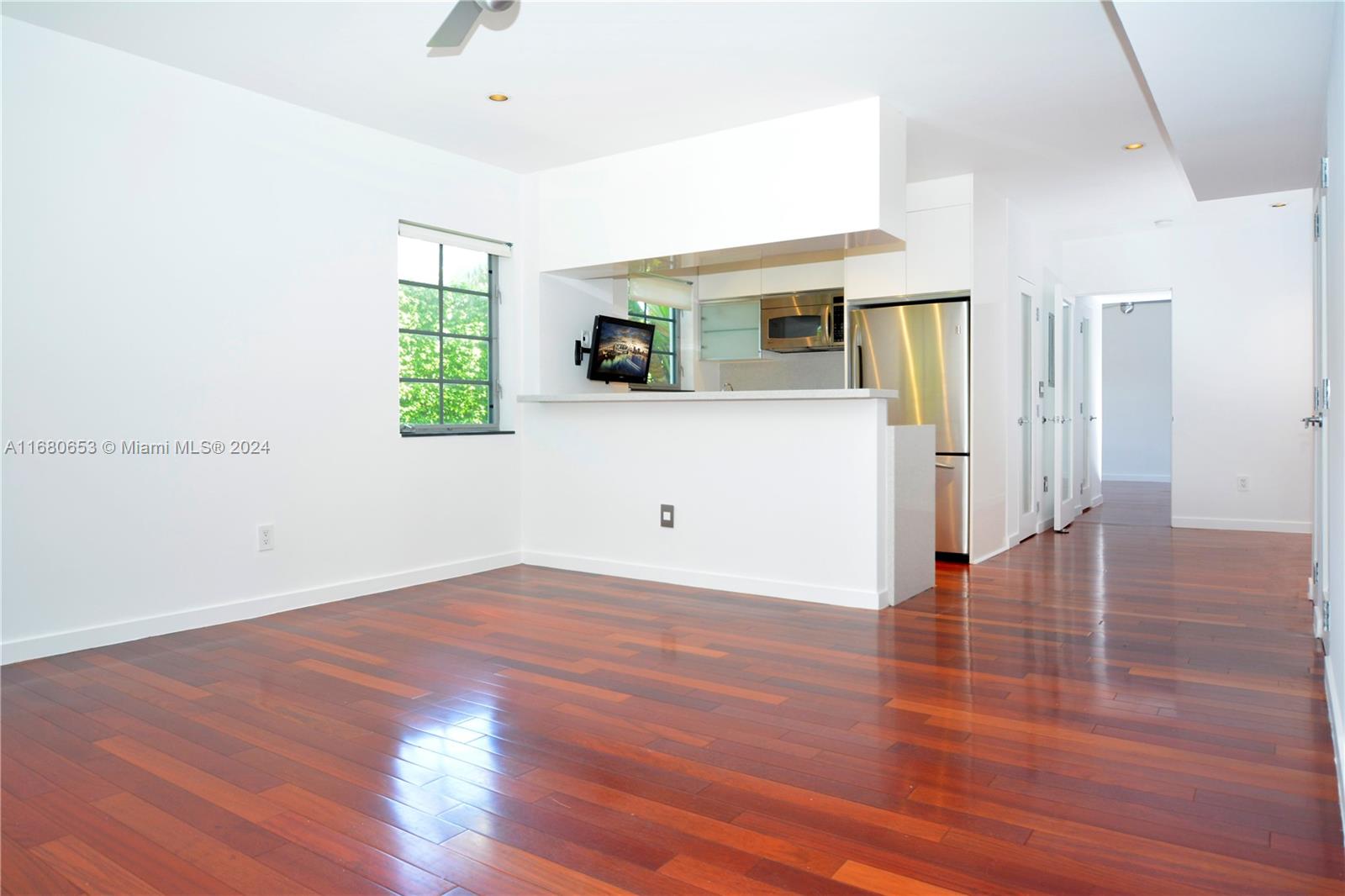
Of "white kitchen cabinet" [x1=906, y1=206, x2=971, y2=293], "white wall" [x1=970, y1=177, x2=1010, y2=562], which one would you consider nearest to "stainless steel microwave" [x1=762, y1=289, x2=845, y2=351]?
"white kitchen cabinet" [x1=906, y1=206, x2=971, y2=293]

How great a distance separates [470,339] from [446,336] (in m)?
0.18

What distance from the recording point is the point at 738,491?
4.70 m

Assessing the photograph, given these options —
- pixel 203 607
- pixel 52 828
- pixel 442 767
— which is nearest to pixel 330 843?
pixel 442 767

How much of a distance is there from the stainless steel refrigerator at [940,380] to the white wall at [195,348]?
2948 mm

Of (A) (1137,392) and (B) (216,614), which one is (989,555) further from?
(A) (1137,392)

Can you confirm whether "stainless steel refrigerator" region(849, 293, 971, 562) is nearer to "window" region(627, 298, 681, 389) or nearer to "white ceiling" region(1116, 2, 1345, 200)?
"white ceiling" region(1116, 2, 1345, 200)

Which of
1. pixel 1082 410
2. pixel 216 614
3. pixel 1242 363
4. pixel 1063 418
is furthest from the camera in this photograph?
pixel 1082 410

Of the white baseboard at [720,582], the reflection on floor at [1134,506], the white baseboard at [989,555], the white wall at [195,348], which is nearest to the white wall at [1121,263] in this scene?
the reflection on floor at [1134,506]

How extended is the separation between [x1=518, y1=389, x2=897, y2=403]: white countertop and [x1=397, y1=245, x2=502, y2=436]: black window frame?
0.22 meters

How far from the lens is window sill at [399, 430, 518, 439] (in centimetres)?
489

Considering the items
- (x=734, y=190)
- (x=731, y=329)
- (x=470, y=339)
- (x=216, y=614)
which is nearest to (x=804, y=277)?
(x=731, y=329)

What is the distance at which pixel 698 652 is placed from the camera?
11.3ft

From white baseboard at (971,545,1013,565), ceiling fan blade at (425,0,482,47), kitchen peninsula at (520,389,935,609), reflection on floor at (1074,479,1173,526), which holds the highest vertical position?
ceiling fan blade at (425,0,482,47)

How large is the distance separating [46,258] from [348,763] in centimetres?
248
